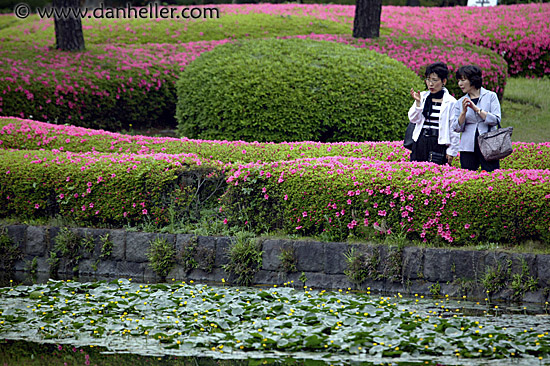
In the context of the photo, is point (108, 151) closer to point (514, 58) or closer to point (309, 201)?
point (309, 201)

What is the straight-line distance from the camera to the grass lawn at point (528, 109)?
13.3m

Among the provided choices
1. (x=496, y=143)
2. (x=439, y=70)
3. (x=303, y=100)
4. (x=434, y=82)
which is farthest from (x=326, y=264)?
(x=303, y=100)

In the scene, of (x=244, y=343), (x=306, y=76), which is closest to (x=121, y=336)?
(x=244, y=343)

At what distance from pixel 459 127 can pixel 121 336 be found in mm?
4186

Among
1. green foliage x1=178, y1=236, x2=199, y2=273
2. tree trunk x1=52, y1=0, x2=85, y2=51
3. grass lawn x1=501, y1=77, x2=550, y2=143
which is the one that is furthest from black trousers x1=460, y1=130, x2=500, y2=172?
tree trunk x1=52, y1=0, x2=85, y2=51

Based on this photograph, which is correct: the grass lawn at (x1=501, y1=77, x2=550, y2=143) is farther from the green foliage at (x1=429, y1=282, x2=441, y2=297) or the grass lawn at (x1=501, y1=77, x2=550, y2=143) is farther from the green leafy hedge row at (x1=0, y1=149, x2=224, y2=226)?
the green leafy hedge row at (x1=0, y1=149, x2=224, y2=226)

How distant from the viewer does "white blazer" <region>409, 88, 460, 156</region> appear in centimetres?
720

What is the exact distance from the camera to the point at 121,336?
5.27 metres

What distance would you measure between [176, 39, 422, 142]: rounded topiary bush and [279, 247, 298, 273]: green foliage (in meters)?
4.65

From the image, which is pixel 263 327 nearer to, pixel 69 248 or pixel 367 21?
pixel 69 248

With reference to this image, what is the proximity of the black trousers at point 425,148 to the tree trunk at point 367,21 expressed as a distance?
9835mm

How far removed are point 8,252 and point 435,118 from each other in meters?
5.29

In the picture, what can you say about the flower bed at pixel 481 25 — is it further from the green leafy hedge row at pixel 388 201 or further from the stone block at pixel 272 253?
the stone block at pixel 272 253

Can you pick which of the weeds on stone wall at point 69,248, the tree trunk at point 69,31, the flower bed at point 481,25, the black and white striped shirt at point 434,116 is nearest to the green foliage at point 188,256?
the weeds on stone wall at point 69,248
